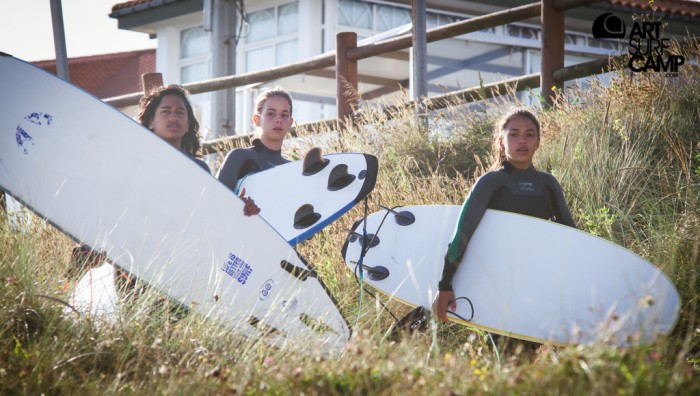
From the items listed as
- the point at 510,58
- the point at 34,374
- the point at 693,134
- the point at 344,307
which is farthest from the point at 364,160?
the point at 510,58

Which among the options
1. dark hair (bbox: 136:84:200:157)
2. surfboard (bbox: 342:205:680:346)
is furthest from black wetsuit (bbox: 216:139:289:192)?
surfboard (bbox: 342:205:680:346)

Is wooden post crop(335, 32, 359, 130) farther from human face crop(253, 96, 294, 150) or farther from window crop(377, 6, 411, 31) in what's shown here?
window crop(377, 6, 411, 31)

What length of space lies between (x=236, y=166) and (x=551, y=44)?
2.88 metres

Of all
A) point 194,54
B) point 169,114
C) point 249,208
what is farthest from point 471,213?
point 194,54

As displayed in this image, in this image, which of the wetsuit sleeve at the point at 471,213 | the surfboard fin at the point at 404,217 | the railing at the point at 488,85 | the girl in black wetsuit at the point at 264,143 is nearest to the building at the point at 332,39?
the railing at the point at 488,85

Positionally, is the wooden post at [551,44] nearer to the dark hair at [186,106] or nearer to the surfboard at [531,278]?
the surfboard at [531,278]

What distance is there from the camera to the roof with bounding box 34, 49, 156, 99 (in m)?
23.8

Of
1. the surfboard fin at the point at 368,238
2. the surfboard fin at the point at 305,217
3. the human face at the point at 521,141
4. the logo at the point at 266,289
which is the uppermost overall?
the human face at the point at 521,141

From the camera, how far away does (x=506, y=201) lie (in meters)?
4.28

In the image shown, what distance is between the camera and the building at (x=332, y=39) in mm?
13484

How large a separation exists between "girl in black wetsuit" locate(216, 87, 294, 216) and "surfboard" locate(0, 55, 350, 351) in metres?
0.40

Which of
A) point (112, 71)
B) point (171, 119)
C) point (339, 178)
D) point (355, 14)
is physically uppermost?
point (355, 14)

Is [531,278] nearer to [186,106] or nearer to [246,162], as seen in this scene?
[246,162]

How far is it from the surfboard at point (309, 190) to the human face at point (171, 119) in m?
0.47
